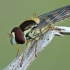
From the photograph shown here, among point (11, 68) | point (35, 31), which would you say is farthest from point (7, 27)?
point (11, 68)

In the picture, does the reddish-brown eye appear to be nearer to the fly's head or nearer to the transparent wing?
the fly's head

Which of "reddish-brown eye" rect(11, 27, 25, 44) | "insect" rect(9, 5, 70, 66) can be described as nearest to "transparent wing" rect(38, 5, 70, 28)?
"insect" rect(9, 5, 70, 66)

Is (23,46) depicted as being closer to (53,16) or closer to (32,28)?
(53,16)

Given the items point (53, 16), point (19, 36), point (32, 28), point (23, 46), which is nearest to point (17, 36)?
point (19, 36)

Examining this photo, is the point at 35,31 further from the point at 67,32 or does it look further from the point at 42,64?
the point at 42,64

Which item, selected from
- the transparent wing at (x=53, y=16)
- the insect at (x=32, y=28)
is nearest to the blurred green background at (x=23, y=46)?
the transparent wing at (x=53, y=16)

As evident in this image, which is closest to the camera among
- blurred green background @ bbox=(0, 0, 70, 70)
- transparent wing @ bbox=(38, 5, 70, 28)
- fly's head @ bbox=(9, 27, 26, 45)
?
fly's head @ bbox=(9, 27, 26, 45)

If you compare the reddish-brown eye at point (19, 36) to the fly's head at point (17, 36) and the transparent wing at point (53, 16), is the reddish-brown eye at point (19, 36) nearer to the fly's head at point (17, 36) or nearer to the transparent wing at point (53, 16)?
the fly's head at point (17, 36)
